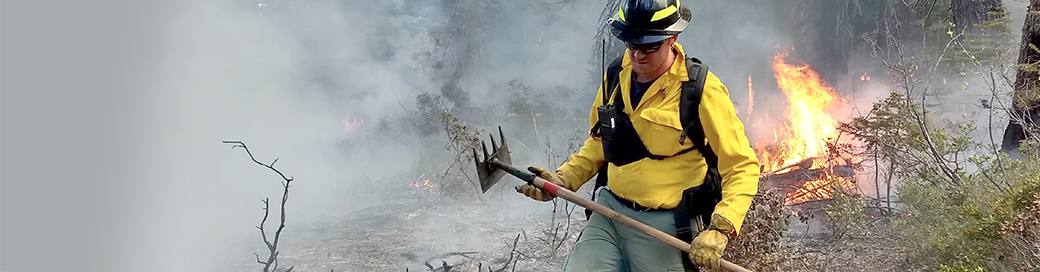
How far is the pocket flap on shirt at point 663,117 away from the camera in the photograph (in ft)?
9.00

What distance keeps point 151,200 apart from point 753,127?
951 centimetres

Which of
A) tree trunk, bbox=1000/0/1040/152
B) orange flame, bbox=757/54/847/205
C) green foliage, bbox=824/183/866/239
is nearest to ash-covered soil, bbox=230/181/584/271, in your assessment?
green foliage, bbox=824/183/866/239

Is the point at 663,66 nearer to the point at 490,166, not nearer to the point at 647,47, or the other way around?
the point at 647,47

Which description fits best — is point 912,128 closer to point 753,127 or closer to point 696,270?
point 696,270

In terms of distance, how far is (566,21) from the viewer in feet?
45.3

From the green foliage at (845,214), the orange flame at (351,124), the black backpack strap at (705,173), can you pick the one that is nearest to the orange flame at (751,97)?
the orange flame at (351,124)

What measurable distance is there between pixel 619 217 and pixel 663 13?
77 cm

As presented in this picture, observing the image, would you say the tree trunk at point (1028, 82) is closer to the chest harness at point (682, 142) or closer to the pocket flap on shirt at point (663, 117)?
the chest harness at point (682, 142)

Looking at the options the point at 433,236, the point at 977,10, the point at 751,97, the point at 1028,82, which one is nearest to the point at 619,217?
the point at 1028,82

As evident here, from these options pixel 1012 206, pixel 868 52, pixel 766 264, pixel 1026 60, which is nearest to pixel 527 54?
pixel 868 52

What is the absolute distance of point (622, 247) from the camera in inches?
120

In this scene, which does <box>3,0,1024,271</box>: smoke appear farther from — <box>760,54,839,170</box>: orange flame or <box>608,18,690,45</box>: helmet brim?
<box>608,18,690,45</box>: helmet brim

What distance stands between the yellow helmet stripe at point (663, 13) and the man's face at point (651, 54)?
0.27 feet

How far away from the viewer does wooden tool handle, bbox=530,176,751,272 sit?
2765 mm
